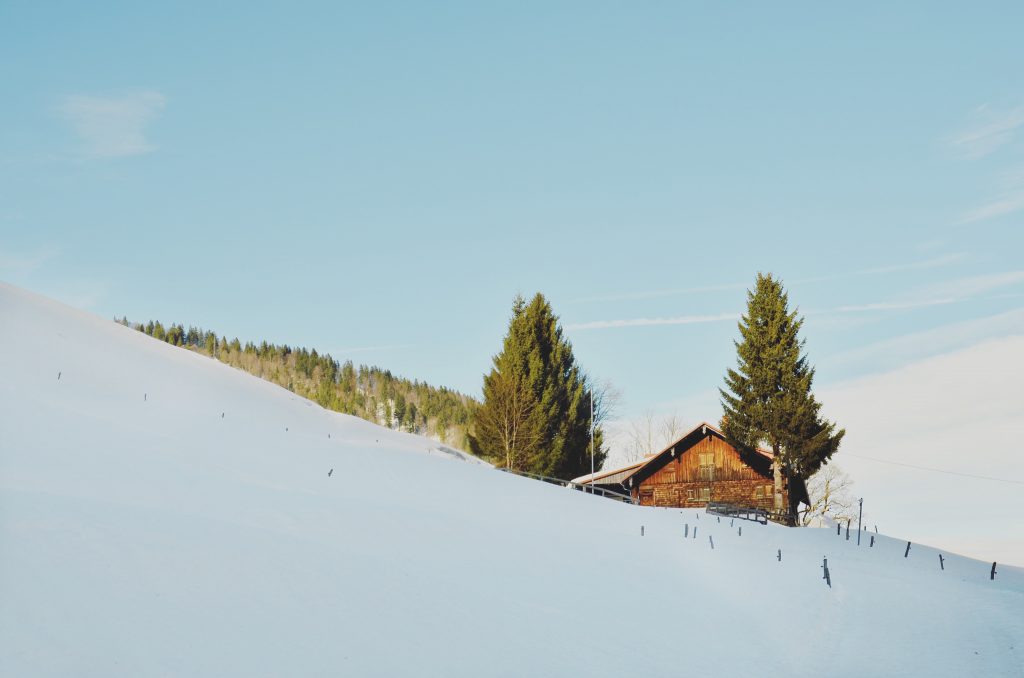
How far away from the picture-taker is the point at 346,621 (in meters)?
20.2

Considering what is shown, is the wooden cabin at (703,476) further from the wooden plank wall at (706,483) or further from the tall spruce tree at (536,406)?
the tall spruce tree at (536,406)

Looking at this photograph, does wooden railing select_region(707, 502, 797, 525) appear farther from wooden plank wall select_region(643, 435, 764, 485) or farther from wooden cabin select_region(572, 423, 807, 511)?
wooden plank wall select_region(643, 435, 764, 485)

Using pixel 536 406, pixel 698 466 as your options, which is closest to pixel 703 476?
pixel 698 466

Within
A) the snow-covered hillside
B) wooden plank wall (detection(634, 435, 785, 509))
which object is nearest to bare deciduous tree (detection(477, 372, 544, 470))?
wooden plank wall (detection(634, 435, 785, 509))

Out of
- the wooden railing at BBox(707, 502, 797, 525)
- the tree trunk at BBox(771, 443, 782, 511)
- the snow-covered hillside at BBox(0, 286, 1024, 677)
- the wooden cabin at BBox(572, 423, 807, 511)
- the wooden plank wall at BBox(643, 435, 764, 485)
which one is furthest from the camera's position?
the wooden plank wall at BBox(643, 435, 764, 485)

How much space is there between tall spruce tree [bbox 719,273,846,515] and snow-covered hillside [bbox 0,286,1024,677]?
6800 millimetres

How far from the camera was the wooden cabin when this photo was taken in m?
52.8

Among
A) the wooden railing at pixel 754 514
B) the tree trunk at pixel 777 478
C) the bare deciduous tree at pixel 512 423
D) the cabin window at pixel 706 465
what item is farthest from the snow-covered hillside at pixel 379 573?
the bare deciduous tree at pixel 512 423

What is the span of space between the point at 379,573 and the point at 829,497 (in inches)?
2457

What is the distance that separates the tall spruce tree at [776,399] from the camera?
49.2 meters

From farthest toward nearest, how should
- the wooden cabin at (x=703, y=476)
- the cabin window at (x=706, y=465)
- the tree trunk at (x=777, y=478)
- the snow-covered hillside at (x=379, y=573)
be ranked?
1. the cabin window at (x=706, y=465)
2. the wooden cabin at (x=703, y=476)
3. the tree trunk at (x=777, y=478)
4. the snow-covered hillside at (x=379, y=573)

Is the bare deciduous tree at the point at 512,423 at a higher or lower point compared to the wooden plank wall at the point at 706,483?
higher

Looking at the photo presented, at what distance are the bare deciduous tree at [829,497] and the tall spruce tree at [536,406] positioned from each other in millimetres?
20731

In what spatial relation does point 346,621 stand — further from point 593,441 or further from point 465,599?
point 593,441
